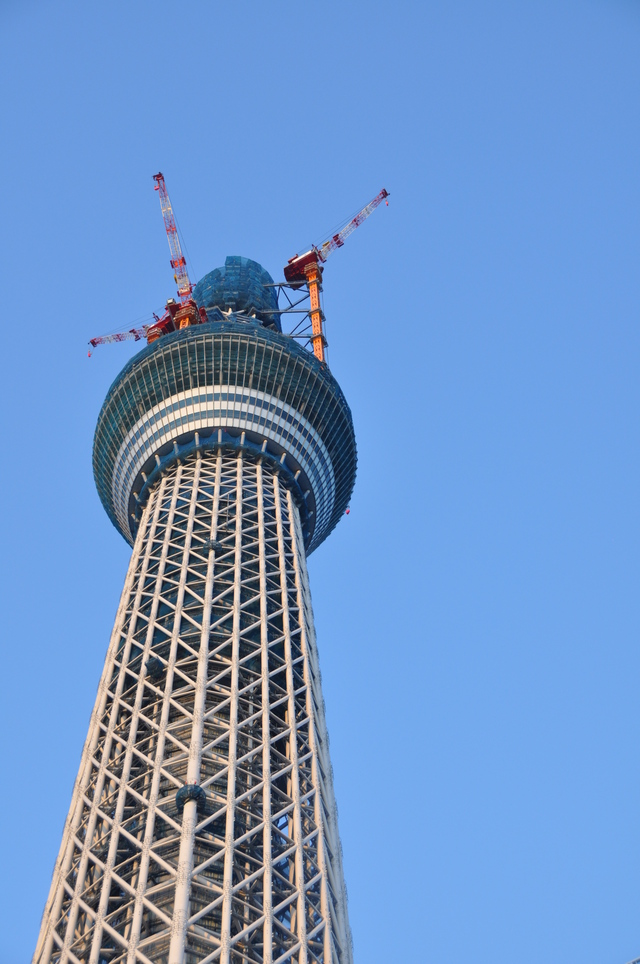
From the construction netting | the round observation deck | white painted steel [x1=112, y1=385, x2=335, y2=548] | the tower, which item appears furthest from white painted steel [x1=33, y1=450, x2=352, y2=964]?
the construction netting

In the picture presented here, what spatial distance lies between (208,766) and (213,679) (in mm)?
5575

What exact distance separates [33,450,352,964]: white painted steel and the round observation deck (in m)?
4.40

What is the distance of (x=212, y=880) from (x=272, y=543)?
26.6 m

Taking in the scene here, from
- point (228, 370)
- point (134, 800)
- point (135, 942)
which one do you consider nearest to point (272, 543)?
point (228, 370)

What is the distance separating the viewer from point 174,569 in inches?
2854

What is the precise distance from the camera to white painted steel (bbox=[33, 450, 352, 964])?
169 feet

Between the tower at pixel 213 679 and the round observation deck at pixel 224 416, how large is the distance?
0.14m

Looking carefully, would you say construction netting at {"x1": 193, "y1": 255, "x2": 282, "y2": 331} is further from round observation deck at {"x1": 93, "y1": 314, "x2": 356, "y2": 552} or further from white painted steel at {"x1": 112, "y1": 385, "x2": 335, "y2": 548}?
white painted steel at {"x1": 112, "y1": 385, "x2": 335, "y2": 548}

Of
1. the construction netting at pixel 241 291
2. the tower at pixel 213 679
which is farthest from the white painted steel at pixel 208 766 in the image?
the construction netting at pixel 241 291

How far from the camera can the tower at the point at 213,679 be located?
172ft

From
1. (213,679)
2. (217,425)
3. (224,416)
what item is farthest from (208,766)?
(224,416)

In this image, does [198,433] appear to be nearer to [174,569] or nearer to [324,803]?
[174,569]

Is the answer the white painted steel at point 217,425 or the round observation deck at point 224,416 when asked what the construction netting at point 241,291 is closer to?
the round observation deck at point 224,416

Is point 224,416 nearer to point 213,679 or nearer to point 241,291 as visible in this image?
point 241,291
